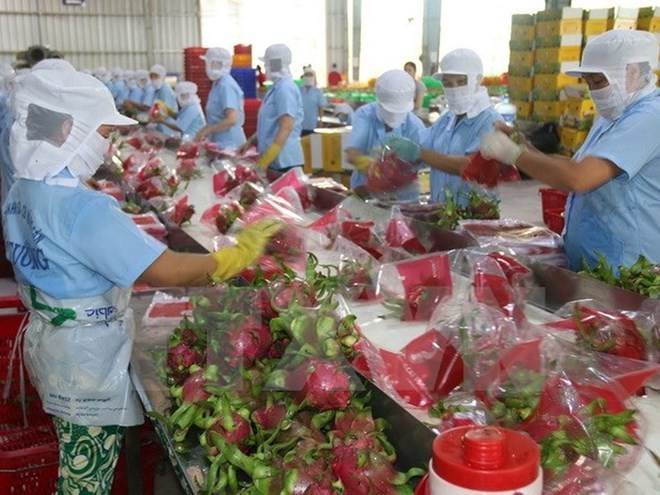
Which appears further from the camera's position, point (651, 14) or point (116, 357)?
point (651, 14)

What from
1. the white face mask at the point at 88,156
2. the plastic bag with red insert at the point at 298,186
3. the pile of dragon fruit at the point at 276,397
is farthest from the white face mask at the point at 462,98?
the white face mask at the point at 88,156

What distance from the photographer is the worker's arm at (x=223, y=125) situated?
6.01 metres

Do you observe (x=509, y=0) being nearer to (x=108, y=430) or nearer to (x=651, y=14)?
(x=651, y=14)

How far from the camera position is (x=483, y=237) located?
272 centimetres

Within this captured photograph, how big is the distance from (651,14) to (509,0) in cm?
641

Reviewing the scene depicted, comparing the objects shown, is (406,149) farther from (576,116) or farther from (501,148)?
(576,116)

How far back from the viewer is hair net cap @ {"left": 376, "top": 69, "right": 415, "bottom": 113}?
4.12 m

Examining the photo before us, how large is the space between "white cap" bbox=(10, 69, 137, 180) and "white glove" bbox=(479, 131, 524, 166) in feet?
4.73

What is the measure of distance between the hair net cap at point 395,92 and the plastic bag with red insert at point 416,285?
2.15 m

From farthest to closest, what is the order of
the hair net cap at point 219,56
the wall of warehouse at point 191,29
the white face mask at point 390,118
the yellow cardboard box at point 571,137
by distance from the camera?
the wall of warehouse at point 191,29 < the yellow cardboard box at point 571,137 < the hair net cap at point 219,56 < the white face mask at point 390,118

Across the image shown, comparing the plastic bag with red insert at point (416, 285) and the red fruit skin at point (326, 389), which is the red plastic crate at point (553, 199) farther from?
the red fruit skin at point (326, 389)

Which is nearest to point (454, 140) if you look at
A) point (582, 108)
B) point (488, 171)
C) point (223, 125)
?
point (488, 171)

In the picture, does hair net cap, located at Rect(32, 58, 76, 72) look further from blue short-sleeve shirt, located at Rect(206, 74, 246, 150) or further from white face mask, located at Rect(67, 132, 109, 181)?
blue short-sleeve shirt, located at Rect(206, 74, 246, 150)

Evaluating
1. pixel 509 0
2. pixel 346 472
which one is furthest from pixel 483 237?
pixel 509 0
